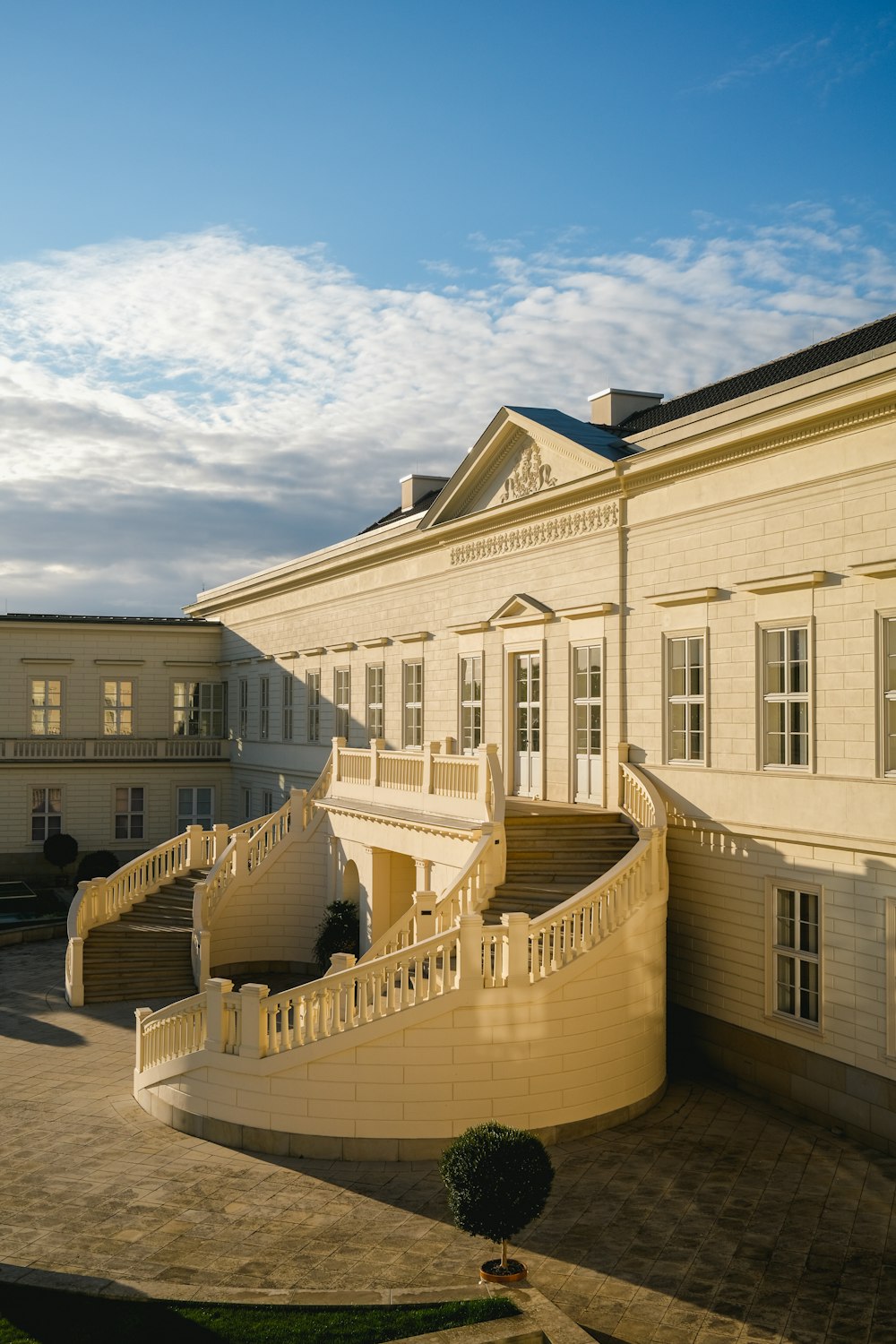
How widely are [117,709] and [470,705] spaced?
59.1ft

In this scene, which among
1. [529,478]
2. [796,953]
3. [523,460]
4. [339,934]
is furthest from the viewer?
[339,934]

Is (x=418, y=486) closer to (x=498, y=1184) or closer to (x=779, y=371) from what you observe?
(x=779, y=371)

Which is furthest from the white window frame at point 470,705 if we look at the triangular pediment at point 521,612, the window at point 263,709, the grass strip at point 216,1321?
the grass strip at point 216,1321

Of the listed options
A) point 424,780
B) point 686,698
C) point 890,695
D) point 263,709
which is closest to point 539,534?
point 424,780

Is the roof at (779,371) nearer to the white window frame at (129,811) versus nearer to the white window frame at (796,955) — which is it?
the white window frame at (796,955)

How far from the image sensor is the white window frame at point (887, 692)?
47.5ft

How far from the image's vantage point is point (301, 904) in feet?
84.2

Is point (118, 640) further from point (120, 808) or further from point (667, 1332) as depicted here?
point (667, 1332)

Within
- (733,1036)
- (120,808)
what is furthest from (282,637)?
(733,1036)

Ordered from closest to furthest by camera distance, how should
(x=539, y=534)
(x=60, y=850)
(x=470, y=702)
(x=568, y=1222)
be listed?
(x=568, y=1222) < (x=539, y=534) < (x=470, y=702) < (x=60, y=850)

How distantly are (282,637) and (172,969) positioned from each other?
43.5 feet

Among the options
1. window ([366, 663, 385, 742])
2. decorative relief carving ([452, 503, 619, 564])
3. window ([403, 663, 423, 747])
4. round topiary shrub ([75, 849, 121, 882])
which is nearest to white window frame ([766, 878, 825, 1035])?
decorative relief carving ([452, 503, 619, 564])

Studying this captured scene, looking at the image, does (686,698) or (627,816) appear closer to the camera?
(686,698)

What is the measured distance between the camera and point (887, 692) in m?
14.5
